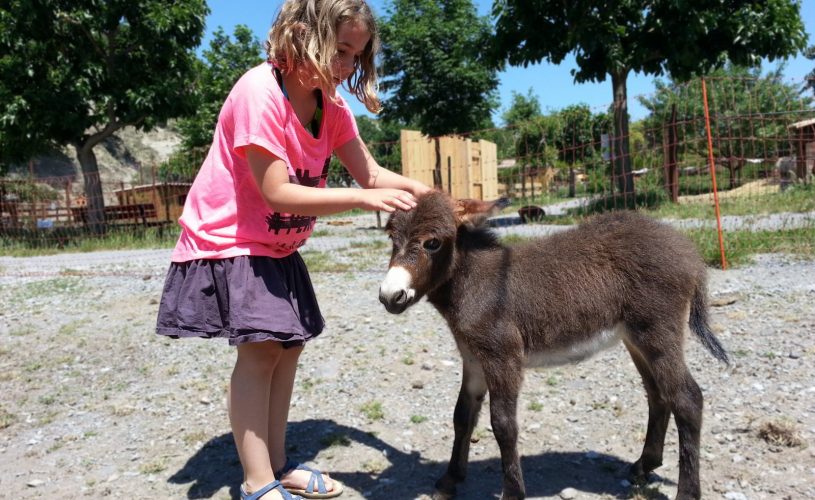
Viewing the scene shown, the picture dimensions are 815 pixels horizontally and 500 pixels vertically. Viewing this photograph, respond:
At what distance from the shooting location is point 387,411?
4.29 meters

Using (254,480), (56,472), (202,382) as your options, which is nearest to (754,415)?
(254,480)

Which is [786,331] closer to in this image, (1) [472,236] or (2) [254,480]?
(1) [472,236]

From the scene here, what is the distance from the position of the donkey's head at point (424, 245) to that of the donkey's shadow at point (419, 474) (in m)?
1.21

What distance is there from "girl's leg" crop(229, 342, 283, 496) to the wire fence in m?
3.27

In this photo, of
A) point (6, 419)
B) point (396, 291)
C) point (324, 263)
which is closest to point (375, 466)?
point (396, 291)

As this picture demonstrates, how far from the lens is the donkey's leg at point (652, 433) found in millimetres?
3244

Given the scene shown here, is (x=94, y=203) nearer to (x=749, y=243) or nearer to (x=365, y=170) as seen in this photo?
(x=365, y=170)

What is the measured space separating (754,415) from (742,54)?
43.0 ft

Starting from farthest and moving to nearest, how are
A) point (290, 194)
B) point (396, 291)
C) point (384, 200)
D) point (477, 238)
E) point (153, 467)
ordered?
point (153, 467) → point (477, 238) → point (396, 291) → point (384, 200) → point (290, 194)

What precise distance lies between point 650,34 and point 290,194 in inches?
559

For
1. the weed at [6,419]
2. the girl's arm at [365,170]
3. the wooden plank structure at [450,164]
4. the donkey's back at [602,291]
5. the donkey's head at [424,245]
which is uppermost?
the wooden plank structure at [450,164]

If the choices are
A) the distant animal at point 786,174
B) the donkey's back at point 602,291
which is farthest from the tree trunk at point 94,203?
the distant animal at point 786,174

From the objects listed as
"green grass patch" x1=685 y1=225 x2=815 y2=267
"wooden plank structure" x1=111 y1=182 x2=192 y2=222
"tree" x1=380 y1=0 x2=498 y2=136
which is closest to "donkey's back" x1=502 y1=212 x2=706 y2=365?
"green grass patch" x1=685 y1=225 x2=815 y2=267

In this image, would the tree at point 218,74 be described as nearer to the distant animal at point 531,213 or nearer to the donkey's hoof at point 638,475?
the distant animal at point 531,213
